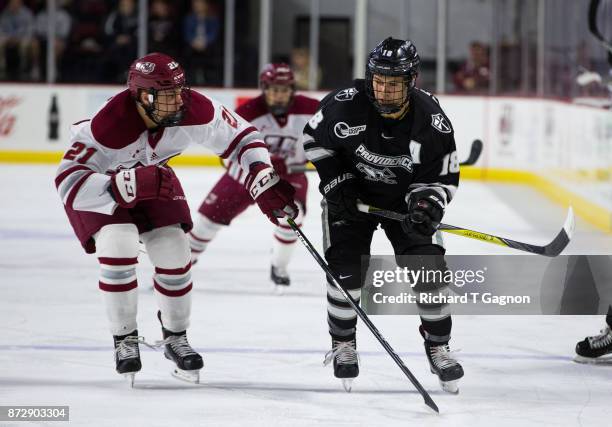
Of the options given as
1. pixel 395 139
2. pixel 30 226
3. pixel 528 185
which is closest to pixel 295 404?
pixel 395 139

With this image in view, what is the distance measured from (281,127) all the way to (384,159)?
7.15 feet

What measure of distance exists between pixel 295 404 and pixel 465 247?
3.30 m

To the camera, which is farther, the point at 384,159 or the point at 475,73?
the point at 475,73

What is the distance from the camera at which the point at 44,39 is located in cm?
1170

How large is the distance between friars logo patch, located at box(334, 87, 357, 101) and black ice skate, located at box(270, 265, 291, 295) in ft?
6.55

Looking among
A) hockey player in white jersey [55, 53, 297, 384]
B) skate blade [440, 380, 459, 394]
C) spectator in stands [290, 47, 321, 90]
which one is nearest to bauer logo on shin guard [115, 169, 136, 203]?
hockey player in white jersey [55, 53, 297, 384]

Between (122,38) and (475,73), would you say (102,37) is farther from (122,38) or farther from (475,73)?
(475,73)

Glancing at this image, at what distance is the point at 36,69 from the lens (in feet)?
37.7

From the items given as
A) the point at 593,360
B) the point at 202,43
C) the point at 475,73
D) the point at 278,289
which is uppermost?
the point at 202,43

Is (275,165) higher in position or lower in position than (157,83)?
Result: lower

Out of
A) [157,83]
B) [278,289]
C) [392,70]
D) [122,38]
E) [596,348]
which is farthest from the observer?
[122,38]

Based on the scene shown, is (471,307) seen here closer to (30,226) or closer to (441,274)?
(441,274)

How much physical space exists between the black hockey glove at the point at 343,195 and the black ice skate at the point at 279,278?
75.0 inches

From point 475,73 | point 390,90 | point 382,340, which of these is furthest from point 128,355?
point 475,73
